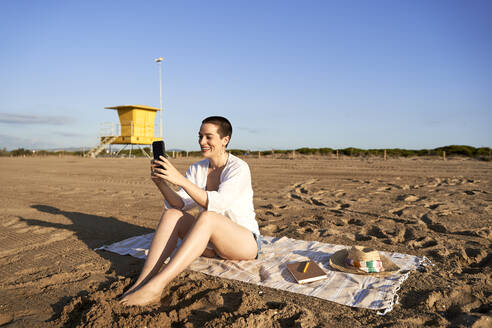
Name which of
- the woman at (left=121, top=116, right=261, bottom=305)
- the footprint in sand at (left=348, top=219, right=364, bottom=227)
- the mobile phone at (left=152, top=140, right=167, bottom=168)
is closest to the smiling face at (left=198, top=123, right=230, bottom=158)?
the woman at (left=121, top=116, right=261, bottom=305)

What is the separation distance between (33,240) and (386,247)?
4097mm

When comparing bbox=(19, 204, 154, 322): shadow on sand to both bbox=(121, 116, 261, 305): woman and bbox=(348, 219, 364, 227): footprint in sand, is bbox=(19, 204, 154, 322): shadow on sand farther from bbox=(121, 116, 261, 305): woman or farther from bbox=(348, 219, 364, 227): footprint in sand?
bbox=(348, 219, 364, 227): footprint in sand

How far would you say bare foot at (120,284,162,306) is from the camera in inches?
84.7

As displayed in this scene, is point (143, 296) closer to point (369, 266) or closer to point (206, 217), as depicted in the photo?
point (206, 217)

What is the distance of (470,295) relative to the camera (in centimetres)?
234

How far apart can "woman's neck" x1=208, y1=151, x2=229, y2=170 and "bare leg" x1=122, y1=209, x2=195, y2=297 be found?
1.80 ft

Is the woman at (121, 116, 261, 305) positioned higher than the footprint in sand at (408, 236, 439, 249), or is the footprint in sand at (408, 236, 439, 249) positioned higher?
the woman at (121, 116, 261, 305)

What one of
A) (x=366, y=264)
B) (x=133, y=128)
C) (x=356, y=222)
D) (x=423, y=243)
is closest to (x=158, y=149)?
(x=366, y=264)

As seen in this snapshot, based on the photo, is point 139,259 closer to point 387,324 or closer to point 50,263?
point 50,263

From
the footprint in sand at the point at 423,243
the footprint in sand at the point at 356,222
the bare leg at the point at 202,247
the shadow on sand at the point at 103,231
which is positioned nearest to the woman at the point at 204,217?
the bare leg at the point at 202,247

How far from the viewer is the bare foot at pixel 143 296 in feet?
7.06

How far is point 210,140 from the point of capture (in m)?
2.74

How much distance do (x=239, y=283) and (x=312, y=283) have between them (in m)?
0.60

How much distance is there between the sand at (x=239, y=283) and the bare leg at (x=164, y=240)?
8.1 inches
